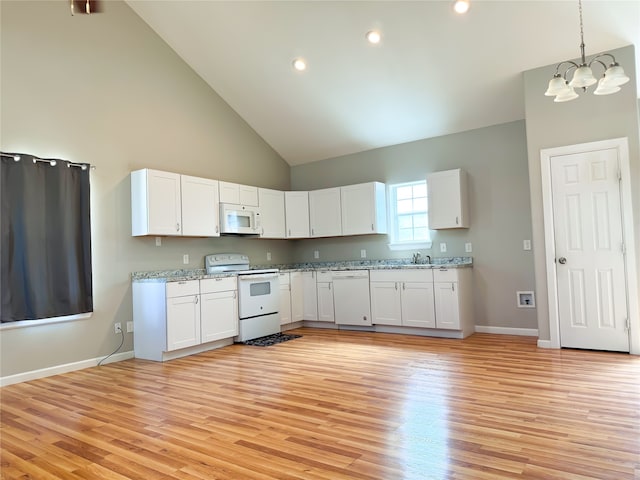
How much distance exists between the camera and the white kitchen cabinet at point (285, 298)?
6246mm

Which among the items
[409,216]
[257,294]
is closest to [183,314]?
[257,294]

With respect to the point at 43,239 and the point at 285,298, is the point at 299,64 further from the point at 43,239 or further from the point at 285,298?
the point at 43,239

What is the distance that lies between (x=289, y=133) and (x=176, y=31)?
6.89ft

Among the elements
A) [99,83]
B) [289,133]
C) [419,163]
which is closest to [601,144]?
[419,163]

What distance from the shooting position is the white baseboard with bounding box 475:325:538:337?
5.34 metres

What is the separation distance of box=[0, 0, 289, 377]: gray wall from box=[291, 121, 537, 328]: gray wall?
9.78 ft

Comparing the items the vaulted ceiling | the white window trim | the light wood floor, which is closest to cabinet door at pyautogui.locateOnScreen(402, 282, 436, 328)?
the white window trim

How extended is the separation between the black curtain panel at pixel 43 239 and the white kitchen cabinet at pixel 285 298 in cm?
247

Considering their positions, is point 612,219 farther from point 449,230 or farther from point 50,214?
point 50,214

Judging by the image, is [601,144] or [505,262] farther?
[505,262]

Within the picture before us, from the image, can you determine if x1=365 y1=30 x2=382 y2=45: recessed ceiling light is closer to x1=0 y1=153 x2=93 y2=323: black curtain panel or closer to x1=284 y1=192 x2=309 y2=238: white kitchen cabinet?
x1=284 y1=192 x2=309 y2=238: white kitchen cabinet

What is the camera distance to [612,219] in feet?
14.2

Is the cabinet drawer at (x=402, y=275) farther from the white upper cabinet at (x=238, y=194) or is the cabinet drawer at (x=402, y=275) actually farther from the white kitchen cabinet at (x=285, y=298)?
the white upper cabinet at (x=238, y=194)

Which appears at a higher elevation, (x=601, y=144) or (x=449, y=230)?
(x=601, y=144)
